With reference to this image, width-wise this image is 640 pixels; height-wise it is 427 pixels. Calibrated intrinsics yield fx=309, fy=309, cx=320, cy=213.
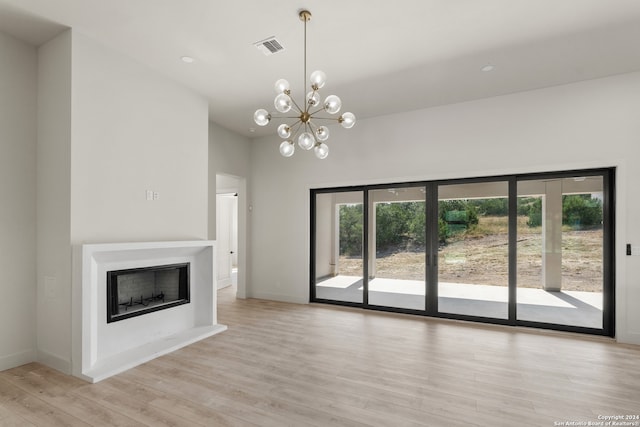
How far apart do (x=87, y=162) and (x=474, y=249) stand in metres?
5.18

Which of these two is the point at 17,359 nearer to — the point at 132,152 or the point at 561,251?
the point at 132,152

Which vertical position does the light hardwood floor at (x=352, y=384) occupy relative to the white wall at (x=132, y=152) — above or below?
below

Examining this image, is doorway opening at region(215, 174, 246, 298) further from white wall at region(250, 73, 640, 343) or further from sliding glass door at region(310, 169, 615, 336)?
sliding glass door at region(310, 169, 615, 336)

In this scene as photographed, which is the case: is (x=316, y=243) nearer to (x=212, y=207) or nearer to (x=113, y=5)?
(x=212, y=207)

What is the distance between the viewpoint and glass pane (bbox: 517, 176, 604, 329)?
4.18 metres

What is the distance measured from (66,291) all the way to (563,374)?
16.3 ft

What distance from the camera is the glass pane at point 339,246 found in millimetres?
5699

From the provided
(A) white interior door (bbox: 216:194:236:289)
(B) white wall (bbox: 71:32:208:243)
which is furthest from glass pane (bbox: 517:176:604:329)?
(A) white interior door (bbox: 216:194:236:289)

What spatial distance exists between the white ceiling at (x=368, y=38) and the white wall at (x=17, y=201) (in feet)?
1.22

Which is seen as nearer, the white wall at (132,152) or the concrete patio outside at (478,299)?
the white wall at (132,152)

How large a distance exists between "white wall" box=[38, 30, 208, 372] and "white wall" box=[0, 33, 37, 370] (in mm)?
101

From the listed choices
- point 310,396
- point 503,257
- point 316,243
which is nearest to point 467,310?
point 503,257

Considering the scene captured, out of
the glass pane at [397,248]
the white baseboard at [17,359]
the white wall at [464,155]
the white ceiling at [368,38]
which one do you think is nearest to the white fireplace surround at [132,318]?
the white baseboard at [17,359]

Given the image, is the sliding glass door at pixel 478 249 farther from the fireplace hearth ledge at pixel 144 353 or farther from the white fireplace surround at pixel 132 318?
the fireplace hearth ledge at pixel 144 353
